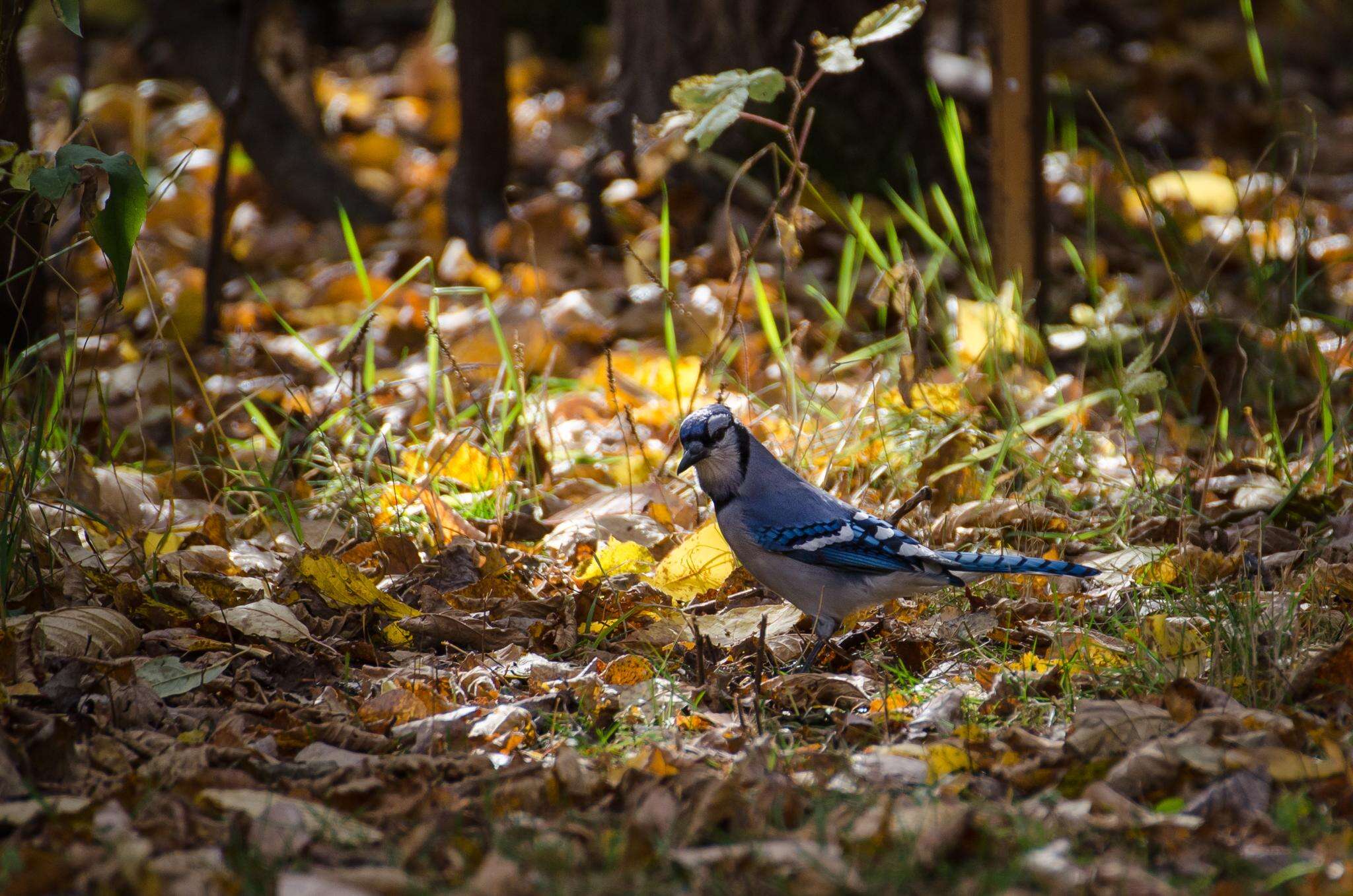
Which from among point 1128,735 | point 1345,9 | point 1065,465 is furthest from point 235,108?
point 1345,9

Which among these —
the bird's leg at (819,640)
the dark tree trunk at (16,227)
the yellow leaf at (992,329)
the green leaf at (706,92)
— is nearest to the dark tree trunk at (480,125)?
the dark tree trunk at (16,227)

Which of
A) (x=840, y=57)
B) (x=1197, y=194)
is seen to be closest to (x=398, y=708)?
(x=840, y=57)

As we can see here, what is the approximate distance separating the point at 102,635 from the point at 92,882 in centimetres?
100

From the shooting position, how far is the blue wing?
3146mm

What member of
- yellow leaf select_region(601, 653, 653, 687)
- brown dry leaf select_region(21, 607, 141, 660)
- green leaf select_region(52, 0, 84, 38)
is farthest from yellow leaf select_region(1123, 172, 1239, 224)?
brown dry leaf select_region(21, 607, 141, 660)

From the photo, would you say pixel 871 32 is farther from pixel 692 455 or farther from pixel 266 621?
pixel 266 621

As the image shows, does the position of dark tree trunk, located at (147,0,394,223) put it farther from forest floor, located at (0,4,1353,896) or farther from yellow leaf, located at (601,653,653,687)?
yellow leaf, located at (601,653,653,687)

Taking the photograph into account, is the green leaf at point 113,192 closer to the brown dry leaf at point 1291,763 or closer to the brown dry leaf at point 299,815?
the brown dry leaf at point 299,815

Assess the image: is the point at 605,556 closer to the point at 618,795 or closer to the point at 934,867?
the point at 618,795

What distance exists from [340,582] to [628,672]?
768 mm

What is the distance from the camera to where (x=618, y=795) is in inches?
92.0

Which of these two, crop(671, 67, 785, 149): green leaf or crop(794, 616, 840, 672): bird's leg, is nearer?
crop(794, 616, 840, 672): bird's leg

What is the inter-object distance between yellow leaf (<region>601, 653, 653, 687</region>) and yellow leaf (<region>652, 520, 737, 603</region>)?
422 millimetres

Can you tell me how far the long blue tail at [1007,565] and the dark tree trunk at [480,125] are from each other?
347cm
